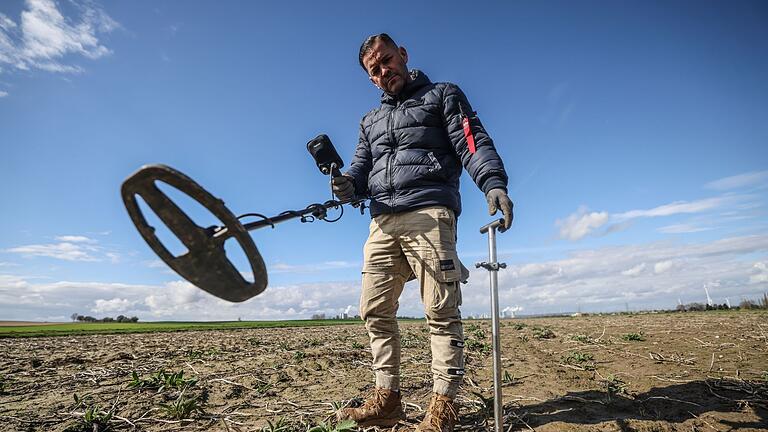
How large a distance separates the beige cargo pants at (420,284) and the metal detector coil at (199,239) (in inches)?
53.3

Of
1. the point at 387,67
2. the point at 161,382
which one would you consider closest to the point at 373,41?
the point at 387,67

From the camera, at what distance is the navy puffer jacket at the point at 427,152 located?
10.9ft

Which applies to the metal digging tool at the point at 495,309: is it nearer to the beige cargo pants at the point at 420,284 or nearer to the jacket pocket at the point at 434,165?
the beige cargo pants at the point at 420,284

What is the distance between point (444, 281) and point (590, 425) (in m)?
1.72

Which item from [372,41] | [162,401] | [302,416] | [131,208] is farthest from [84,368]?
[372,41]

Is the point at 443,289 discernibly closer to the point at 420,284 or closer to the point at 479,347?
the point at 420,284

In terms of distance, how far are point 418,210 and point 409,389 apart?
2269 mm

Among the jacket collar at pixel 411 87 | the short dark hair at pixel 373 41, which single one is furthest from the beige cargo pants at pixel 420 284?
the short dark hair at pixel 373 41

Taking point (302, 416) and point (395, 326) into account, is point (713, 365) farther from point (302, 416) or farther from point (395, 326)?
point (302, 416)

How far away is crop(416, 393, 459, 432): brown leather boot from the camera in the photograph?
9.49 feet

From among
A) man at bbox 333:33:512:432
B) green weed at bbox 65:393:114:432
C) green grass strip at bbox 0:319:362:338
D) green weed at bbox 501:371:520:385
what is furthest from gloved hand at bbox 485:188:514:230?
green grass strip at bbox 0:319:362:338

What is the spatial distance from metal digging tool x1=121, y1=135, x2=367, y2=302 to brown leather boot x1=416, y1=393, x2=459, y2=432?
1663 mm

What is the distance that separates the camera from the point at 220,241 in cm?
233

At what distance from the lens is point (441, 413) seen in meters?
2.94
